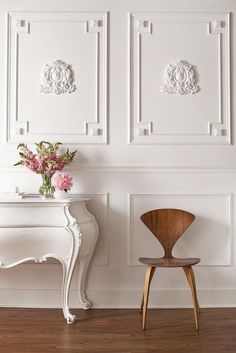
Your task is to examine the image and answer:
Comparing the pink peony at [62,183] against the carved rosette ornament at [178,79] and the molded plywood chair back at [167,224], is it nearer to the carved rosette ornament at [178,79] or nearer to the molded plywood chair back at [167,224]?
the molded plywood chair back at [167,224]

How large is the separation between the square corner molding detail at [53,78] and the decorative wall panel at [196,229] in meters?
0.68

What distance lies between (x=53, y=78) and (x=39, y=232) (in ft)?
4.20

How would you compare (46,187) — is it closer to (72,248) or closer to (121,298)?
(72,248)

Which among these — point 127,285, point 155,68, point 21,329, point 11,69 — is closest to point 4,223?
point 21,329

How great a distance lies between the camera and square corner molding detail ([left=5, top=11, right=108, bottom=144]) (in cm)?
326

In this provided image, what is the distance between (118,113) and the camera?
3.26 m

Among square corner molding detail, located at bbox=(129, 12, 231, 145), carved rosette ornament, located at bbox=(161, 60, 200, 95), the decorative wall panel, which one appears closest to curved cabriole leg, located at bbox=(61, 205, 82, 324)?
the decorative wall panel

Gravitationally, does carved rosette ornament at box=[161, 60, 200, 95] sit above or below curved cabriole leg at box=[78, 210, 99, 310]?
above

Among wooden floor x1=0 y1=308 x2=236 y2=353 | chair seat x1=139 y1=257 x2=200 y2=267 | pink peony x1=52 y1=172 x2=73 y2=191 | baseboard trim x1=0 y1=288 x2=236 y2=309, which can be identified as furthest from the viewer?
baseboard trim x1=0 y1=288 x2=236 y2=309

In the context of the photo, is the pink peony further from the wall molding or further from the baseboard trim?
the baseboard trim

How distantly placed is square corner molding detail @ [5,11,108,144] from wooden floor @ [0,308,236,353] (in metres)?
1.38

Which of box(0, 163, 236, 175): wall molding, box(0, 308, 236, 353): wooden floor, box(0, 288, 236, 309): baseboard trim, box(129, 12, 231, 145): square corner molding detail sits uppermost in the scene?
box(129, 12, 231, 145): square corner molding detail

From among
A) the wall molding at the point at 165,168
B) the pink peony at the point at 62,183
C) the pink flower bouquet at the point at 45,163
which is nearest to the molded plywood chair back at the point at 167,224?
the wall molding at the point at 165,168

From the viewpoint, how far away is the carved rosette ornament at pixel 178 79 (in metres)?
3.24
